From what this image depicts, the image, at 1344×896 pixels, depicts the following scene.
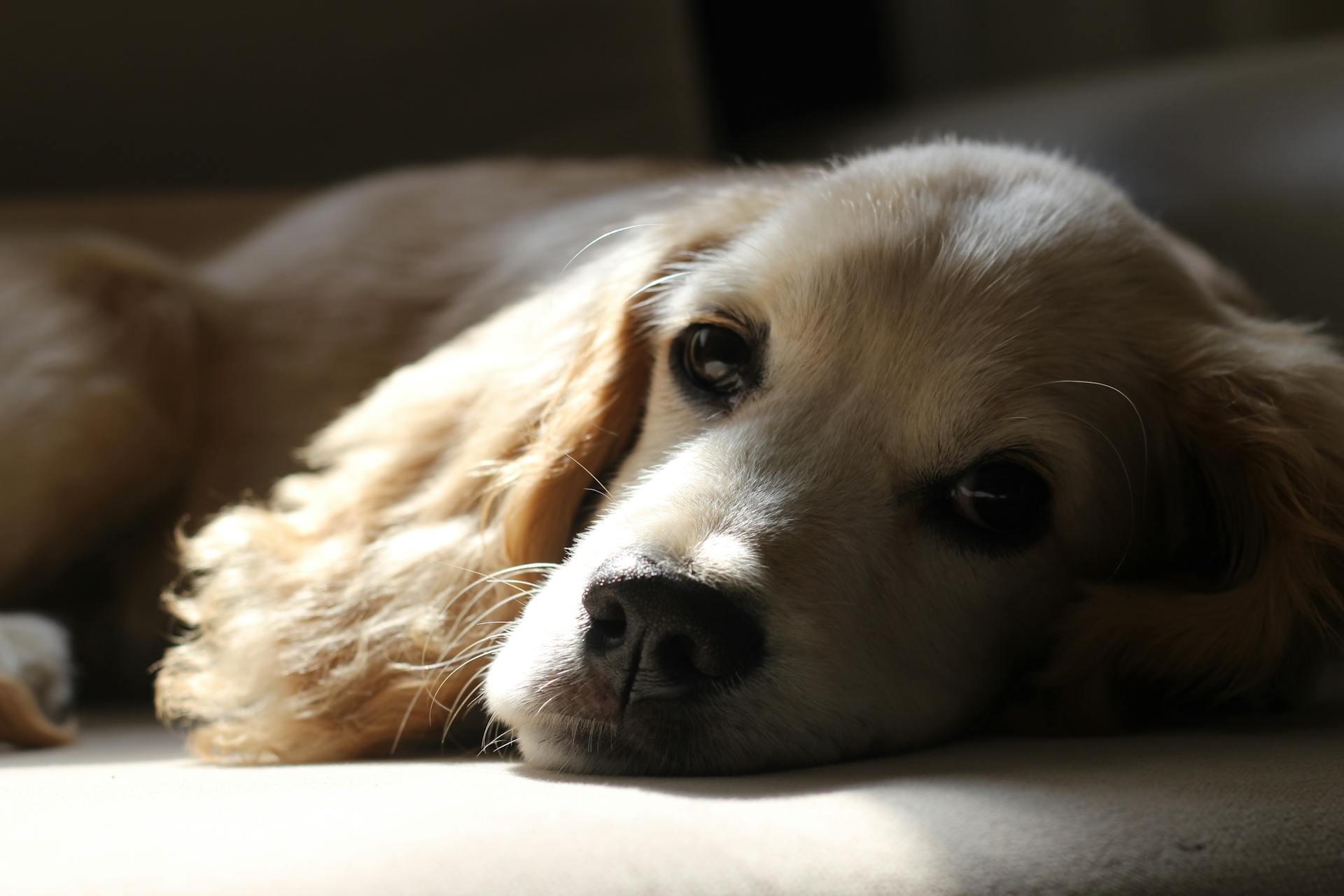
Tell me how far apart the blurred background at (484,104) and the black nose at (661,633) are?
4.95ft

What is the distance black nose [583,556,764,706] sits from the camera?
124 cm

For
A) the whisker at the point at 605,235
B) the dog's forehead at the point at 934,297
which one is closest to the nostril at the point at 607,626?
the dog's forehead at the point at 934,297

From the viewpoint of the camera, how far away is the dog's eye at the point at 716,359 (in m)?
1.62

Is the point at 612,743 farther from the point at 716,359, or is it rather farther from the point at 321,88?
the point at 321,88

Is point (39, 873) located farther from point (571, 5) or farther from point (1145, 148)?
point (571, 5)

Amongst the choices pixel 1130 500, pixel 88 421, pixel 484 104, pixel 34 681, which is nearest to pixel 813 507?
pixel 1130 500

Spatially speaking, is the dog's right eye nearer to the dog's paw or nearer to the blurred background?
the dog's paw

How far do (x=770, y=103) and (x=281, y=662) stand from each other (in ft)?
11.6

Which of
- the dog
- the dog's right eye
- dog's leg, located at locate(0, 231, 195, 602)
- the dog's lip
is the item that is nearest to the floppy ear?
the dog

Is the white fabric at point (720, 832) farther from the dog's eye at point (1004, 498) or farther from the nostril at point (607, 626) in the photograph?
the dog's eye at point (1004, 498)

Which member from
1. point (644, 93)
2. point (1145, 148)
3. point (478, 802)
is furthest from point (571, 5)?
point (478, 802)

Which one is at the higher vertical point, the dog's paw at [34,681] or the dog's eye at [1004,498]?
the dog's eye at [1004,498]

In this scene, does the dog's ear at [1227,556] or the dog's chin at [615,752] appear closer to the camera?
the dog's chin at [615,752]

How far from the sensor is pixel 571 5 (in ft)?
10.4
